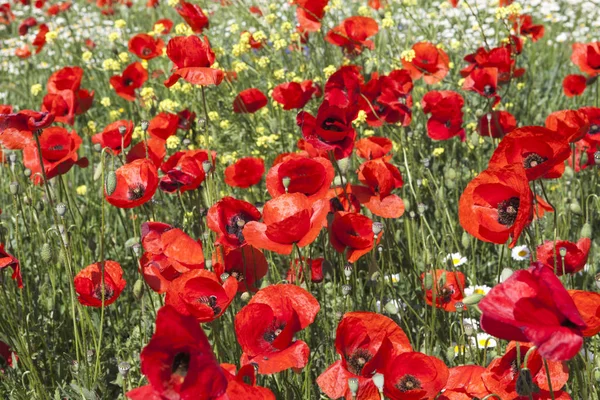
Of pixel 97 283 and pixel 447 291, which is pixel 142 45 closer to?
pixel 97 283

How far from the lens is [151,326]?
280 centimetres

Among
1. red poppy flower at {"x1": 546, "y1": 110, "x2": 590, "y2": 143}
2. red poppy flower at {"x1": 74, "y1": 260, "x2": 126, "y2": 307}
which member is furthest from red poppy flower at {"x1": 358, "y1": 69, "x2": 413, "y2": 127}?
red poppy flower at {"x1": 74, "y1": 260, "x2": 126, "y2": 307}

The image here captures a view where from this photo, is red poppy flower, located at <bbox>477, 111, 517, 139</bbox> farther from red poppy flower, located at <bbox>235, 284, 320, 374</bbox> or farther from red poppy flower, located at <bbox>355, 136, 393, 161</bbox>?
red poppy flower, located at <bbox>235, 284, 320, 374</bbox>

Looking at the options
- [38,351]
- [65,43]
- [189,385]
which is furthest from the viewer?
[65,43]

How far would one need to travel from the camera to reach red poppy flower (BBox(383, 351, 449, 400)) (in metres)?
1.51

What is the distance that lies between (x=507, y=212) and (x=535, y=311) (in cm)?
60

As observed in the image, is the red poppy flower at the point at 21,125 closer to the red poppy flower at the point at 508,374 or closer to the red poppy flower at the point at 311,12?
the red poppy flower at the point at 508,374

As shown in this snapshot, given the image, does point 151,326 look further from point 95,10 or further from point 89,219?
point 95,10

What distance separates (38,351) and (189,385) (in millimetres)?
1653

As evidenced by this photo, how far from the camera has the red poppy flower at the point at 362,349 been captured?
1554 millimetres

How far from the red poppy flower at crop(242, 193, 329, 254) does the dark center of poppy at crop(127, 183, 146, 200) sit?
0.58 metres

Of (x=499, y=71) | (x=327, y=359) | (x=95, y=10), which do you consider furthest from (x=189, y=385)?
(x=95, y=10)

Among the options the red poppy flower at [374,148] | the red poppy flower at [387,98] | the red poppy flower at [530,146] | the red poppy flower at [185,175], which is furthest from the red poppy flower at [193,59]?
the red poppy flower at [530,146]

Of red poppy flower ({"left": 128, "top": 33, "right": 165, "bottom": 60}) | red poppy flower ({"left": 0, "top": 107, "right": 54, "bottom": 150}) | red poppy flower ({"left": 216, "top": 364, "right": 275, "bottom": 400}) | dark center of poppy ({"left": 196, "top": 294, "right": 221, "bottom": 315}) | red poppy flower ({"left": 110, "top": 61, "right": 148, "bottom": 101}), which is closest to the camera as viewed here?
red poppy flower ({"left": 216, "top": 364, "right": 275, "bottom": 400})
